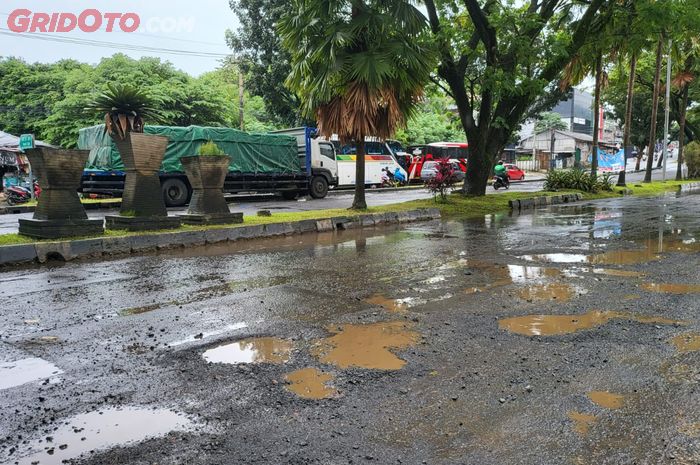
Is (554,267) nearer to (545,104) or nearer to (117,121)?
(117,121)

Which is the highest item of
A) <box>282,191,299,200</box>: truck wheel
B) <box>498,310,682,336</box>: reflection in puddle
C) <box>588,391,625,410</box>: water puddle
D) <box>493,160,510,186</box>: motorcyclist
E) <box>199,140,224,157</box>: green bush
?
<box>199,140,224,157</box>: green bush

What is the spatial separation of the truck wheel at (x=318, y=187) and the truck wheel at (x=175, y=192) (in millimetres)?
5605

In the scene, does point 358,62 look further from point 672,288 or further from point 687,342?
point 687,342

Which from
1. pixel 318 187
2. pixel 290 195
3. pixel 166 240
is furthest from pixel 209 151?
pixel 318 187

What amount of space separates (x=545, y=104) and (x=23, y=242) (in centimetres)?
3325

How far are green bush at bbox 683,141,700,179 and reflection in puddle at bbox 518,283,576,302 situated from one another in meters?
36.0

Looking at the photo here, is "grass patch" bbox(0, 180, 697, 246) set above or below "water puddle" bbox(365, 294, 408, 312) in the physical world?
above

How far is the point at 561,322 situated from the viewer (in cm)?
446

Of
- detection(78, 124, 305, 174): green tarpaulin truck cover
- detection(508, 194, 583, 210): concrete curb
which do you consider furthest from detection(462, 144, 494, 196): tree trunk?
detection(78, 124, 305, 174): green tarpaulin truck cover

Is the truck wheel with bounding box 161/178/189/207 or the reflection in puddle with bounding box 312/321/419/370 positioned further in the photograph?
the truck wheel with bounding box 161/178/189/207

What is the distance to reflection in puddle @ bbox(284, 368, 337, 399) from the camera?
10.2ft

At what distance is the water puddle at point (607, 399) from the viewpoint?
9.67ft

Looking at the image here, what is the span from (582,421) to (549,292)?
2878 millimetres

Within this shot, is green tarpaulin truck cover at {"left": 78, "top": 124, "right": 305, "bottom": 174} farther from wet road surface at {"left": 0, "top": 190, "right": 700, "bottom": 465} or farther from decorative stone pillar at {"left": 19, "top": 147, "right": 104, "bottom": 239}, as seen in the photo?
wet road surface at {"left": 0, "top": 190, "right": 700, "bottom": 465}
